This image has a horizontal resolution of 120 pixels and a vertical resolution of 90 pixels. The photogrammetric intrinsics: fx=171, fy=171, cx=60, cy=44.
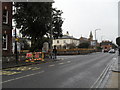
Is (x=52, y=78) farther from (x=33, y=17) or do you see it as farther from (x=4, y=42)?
(x=33, y=17)

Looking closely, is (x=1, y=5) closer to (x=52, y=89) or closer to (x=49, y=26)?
(x=49, y=26)

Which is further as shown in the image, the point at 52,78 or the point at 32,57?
the point at 32,57

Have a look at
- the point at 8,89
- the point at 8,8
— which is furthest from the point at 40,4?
the point at 8,89

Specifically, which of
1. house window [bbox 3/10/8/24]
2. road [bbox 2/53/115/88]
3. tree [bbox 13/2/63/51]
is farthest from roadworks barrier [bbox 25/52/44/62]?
road [bbox 2/53/115/88]

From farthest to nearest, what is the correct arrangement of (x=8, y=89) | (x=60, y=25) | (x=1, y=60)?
(x=60, y=25) → (x=1, y=60) → (x=8, y=89)

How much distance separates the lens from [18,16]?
26.7m

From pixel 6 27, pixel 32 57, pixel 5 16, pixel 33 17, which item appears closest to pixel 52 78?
pixel 32 57

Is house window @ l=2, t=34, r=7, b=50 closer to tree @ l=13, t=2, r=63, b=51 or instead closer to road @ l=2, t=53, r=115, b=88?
tree @ l=13, t=2, r=63, b=51

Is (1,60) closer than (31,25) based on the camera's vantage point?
Yes

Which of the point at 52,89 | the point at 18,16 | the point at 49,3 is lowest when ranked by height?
the point at 52,89

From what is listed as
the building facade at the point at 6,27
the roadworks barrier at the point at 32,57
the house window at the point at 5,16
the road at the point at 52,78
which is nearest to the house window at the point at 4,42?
the building facade at the point at 6,27

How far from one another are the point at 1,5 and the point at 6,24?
8.11 feet

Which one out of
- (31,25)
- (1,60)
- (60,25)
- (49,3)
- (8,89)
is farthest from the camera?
(60,25)

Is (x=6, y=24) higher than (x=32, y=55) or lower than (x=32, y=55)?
higher
